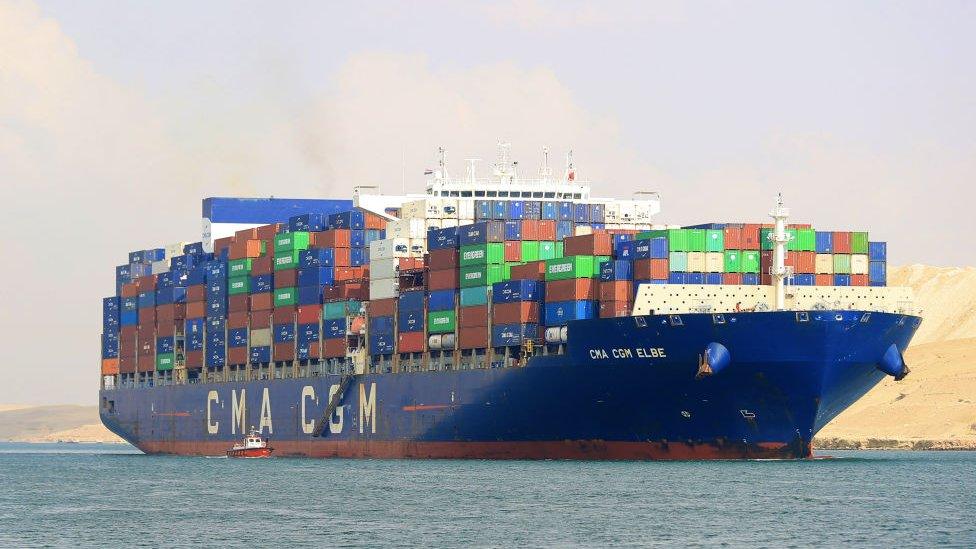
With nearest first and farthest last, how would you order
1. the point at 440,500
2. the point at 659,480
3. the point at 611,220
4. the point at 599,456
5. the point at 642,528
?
the point at 642,528
the point at 440,500
the point at 659,480
the point at 599,456
the point at 611,220

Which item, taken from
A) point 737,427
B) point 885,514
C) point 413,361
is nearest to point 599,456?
point 737,427

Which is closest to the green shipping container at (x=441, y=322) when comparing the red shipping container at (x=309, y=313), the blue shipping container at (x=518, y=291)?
the blue shipping container at (x=518, y=291)

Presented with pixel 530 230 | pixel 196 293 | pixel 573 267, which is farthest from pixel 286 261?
pixel 573 267

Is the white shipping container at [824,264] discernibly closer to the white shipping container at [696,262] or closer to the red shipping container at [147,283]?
the white shipping container at [696,262]

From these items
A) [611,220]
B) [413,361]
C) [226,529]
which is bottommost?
[226,529]

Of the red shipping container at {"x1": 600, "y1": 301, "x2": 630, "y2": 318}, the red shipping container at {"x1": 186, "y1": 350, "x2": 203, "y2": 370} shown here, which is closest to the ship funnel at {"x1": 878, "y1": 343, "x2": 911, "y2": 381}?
the red shipping container at {"x1": 600, "y1": 301, "x2": 630, "y2": 318}

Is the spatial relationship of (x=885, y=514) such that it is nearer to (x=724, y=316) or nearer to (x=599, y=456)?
(x=724, y=316)

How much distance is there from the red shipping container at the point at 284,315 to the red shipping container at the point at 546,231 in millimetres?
18416

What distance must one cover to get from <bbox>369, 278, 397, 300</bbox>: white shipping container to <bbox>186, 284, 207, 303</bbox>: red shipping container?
1881cm

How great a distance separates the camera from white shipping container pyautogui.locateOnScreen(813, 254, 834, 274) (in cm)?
7776

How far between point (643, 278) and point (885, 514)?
70.6 feet

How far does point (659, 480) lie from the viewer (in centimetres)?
6750

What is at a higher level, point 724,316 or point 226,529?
point 724,316

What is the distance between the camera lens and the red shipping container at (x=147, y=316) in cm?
11306
